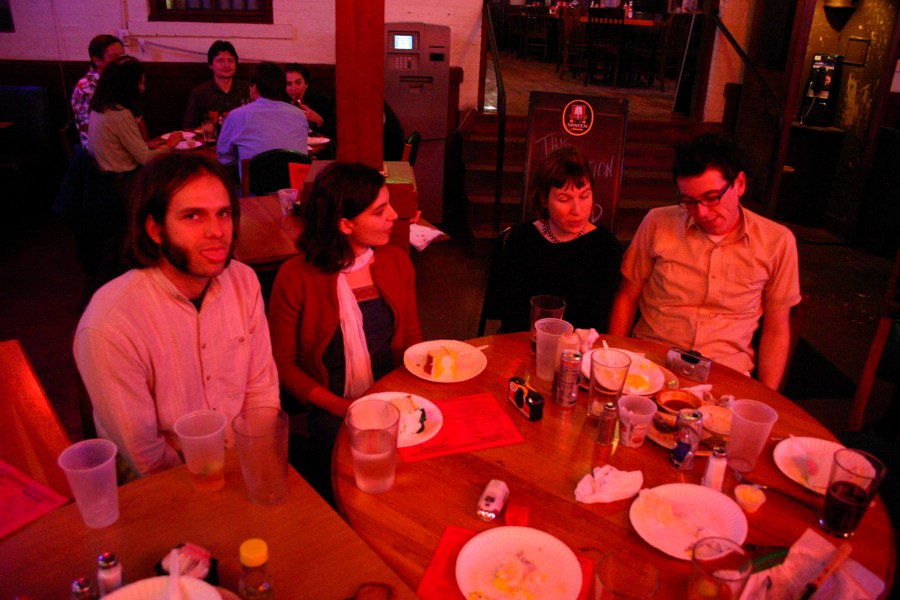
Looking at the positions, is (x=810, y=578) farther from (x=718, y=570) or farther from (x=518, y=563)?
(x=518, y=563)

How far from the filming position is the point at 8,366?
5.18 feet

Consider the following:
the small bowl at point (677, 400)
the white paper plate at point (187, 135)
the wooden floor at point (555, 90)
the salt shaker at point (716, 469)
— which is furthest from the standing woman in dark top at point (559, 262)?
the wooden floor at point (555, 90)

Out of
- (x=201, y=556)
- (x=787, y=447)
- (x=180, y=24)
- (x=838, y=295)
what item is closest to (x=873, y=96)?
(x=838, y=295)

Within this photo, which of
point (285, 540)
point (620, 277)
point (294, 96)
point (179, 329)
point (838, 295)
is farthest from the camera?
point (294, 96)

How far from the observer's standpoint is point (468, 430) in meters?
1.68

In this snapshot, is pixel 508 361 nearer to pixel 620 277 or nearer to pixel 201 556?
pixel 620 277

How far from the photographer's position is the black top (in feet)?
8.36

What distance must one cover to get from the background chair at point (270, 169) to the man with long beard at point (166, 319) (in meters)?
2.15

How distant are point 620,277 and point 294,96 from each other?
381 cm

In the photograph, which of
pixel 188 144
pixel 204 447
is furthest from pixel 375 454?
pixel 188 144

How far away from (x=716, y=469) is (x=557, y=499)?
359 millimetres

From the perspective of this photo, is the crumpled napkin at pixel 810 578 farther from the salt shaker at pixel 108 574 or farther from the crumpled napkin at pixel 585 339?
the salt shaker at pixel 108 574

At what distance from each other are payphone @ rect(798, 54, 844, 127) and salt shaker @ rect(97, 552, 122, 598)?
6.90 meters

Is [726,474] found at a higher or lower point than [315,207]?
lower
